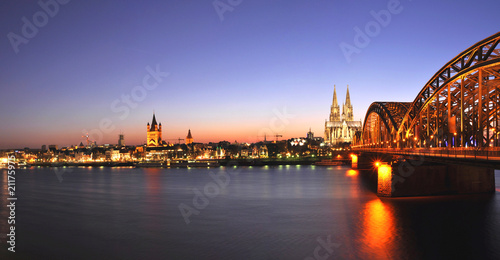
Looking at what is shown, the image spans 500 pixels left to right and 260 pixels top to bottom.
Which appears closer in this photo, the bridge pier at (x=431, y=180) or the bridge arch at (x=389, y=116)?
the bridge pier at (x=431, y=180)

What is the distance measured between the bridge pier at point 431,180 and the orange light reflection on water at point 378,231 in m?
3.11

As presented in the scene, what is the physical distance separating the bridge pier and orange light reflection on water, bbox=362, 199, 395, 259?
3107 millimetres

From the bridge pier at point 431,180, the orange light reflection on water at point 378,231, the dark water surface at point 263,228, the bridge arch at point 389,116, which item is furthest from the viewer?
the bridge arch at point 389,116

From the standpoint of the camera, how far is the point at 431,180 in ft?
129

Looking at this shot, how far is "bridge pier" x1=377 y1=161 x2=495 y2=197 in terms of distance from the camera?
38.8 metres

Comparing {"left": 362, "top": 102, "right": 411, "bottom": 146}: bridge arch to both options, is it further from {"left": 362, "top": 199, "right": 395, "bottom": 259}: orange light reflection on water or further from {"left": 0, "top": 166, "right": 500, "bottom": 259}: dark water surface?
{"left": 362, "top": 199, "right": 395, "bottom": 259}: orange light reflection on water

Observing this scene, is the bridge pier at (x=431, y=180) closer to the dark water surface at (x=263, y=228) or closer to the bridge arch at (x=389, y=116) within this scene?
the dark water surface at (x=263, y=228)

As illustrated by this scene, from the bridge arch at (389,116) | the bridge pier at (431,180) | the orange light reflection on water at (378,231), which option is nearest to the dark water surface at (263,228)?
the orange light reflection on water at (378,231)

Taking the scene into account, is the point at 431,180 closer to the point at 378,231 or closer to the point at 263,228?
the point at 378,231

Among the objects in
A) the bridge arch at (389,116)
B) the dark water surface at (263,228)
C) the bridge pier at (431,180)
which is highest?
the bridge arch at (389,116)

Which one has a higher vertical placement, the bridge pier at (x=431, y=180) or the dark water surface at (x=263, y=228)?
the bridge pier at (x=431, y=180)

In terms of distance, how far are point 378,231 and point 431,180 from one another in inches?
559

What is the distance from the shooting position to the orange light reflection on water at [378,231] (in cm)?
2398

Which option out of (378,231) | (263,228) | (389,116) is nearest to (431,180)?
(378,231)
